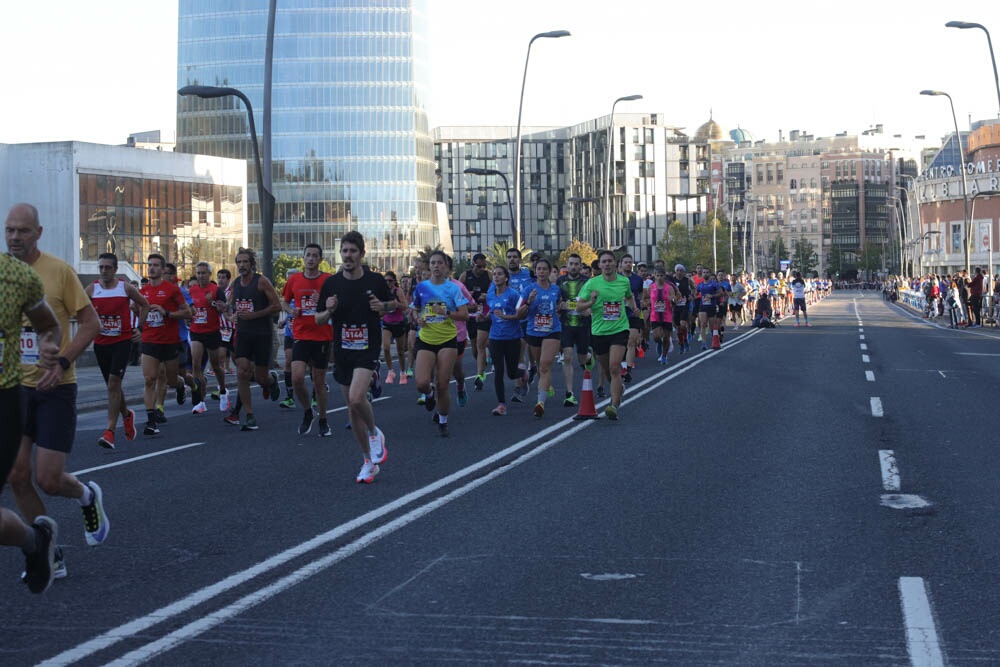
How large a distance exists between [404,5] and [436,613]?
12753 cm

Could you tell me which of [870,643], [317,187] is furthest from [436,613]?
[317,187]

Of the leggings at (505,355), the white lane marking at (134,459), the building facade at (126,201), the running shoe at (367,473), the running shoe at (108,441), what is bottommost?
the white lane marking at (134,459)

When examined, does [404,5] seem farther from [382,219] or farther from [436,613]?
[436,613]

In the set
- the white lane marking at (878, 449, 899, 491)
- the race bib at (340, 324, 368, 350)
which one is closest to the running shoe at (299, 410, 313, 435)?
the race bib at (340, 324, 368, 350)

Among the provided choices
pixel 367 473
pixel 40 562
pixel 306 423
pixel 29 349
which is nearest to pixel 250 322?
pixel 306 423

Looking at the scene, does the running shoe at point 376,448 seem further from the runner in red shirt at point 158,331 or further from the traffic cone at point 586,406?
the runner in red shirt at point 158,331

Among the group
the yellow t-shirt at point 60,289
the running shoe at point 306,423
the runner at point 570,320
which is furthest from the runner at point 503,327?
the yellow t-shirt at point 60,289

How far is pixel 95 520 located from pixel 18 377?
1.88 metres

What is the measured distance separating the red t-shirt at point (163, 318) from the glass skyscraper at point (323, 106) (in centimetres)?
11160

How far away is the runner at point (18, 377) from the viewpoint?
6004mm

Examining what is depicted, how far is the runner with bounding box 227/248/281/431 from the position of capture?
15.0 meters

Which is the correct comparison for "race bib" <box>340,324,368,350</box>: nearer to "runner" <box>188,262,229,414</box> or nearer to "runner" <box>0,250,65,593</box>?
"runner" <box>0,250,65,593</box>

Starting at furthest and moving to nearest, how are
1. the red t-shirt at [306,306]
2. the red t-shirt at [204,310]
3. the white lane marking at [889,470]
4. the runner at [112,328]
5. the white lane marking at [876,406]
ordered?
the red t-shirt at [204,310] → the white lane marking at [876,406] → the red t-shirt at [306,306] → the runner at [112,328] → the white lane marking at [889,470]

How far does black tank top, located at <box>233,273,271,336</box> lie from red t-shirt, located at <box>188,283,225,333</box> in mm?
1776
